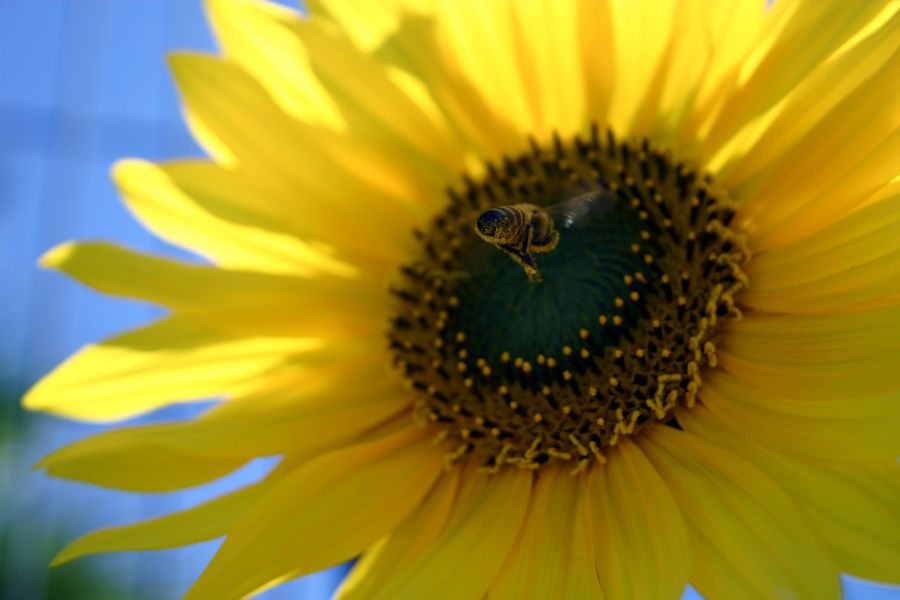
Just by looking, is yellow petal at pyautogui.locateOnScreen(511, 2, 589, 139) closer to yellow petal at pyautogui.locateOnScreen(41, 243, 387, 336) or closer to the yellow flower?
the yellow flower

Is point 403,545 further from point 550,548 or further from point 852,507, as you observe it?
point 852,507

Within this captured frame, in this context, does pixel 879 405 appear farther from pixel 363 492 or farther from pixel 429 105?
pixel 429 105

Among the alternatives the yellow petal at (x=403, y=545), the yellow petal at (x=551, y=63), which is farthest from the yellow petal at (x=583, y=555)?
the yellow petal at (x=551, y=63)

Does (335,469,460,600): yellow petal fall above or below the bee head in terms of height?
below

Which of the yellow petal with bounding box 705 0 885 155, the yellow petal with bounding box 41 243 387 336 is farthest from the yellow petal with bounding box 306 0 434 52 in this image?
the yellow petal with bounding box 705 0 885 155

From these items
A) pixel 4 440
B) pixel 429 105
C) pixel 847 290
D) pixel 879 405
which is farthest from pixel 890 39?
pixel 4 440

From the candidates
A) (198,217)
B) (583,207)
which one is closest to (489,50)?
(583,207)

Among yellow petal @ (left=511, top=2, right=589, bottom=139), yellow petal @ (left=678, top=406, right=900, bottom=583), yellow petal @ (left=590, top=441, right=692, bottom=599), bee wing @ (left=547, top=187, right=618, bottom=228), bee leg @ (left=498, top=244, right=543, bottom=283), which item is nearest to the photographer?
yellow petal @ (left=678, top=406, right=900, bottom=583)
